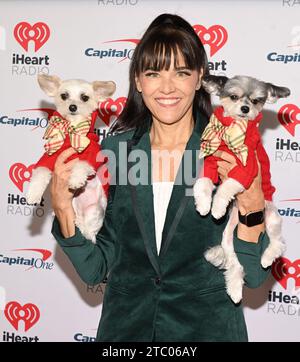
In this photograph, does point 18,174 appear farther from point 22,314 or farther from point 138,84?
point 138,84

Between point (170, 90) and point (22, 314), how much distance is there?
2124mm

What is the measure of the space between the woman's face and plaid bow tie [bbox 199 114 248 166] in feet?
0.40

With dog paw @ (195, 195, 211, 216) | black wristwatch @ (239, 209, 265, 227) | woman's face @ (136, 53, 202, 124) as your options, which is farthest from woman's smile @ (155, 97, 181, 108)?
black wristwatch @ (239, 209, 265, 227)

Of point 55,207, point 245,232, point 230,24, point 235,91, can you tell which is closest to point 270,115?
point 230,24

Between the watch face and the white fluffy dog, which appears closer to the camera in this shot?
the watch face

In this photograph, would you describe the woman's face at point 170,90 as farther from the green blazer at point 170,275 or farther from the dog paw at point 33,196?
the dog paw at point 33,196

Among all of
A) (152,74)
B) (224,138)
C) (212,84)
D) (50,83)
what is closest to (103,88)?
(50,83)

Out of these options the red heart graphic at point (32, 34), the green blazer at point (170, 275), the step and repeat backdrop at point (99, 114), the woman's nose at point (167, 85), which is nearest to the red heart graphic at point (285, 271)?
the step and repeat backdrop at point (99, 114)

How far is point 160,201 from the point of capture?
1.91 metres

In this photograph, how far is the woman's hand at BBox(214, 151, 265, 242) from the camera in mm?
1860

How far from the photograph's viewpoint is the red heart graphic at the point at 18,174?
3.35 metres

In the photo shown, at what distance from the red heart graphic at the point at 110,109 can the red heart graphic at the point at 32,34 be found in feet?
1.71

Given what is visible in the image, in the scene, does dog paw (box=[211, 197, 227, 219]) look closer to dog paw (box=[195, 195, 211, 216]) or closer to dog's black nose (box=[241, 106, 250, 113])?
dog paw (box=[195, 195, 211, 216])

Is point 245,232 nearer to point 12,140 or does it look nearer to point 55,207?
point 55,207
